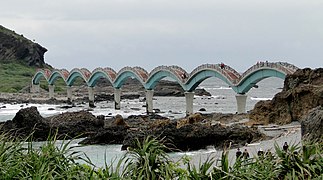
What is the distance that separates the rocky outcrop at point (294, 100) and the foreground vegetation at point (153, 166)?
21932 millimetres

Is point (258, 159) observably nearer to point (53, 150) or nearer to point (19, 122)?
point (53, 150)

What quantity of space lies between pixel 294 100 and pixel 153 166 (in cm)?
2488

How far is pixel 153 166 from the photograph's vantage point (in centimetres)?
903

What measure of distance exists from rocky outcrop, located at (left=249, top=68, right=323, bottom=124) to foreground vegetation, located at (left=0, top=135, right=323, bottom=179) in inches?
863

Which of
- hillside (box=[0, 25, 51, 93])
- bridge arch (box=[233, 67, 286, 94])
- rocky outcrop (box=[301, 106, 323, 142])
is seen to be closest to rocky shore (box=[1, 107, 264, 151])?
rocky outcrop (box=[301, 106, 323, 142])

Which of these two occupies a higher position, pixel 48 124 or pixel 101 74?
pixel 101 74

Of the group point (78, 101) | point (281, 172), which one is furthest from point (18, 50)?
point (281, 172)

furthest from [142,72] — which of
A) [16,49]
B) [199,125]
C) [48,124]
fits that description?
[16,49]

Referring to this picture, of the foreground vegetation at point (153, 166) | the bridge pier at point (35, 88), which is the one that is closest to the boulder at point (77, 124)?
the foreground vegetation at point (153, 166)

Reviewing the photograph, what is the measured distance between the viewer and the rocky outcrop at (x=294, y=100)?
31359 millimetres

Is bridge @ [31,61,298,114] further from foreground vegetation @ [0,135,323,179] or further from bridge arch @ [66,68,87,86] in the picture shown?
foreground vegetation @ [0,135,323,179]

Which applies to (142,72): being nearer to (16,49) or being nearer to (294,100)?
(294,100)

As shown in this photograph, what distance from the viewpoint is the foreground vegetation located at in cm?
842

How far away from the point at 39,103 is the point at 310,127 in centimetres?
6397
